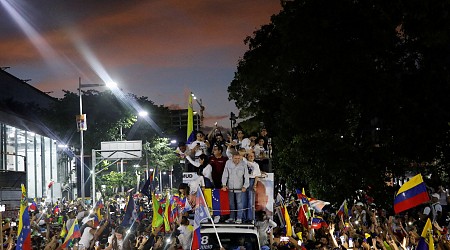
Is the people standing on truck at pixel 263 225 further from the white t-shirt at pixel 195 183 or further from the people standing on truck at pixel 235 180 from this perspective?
the white t-shirt at pixel 195 183

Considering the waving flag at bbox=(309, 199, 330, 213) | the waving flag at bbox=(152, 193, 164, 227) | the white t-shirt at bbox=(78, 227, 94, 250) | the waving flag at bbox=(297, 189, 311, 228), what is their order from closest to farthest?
the white t-shirt at bbox=(78, 227, 94, 250) → the waving flag at bbox=(152, 193, 164, 227) → the waving flag at bbox=(297, 189, 311, 228) → the waving flag at bbox=(309, 199, 330, 213)

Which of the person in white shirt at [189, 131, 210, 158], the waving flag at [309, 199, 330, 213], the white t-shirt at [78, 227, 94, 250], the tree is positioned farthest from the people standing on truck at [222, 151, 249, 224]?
the tree

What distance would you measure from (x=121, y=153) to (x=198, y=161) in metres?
25.6

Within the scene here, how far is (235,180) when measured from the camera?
1377 centimetres

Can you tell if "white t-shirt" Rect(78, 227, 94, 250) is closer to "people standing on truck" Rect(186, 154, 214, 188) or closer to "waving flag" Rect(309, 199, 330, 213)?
"people standing on truck" Rect(186, 154, 214, 188)

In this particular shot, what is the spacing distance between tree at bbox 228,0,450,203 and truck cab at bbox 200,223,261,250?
990 centimetres

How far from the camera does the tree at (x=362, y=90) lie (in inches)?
828

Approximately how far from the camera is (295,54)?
23219 mm

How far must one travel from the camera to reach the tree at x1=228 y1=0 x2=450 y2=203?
2103cm

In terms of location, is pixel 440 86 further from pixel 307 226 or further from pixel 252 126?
pixel 252 126

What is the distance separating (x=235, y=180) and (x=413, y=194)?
3.90 m

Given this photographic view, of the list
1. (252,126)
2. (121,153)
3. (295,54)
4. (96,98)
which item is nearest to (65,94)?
(96,98)

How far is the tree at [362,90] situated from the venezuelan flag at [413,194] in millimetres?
8497

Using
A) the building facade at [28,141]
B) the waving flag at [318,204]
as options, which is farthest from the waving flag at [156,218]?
the building facade at [28,141]
